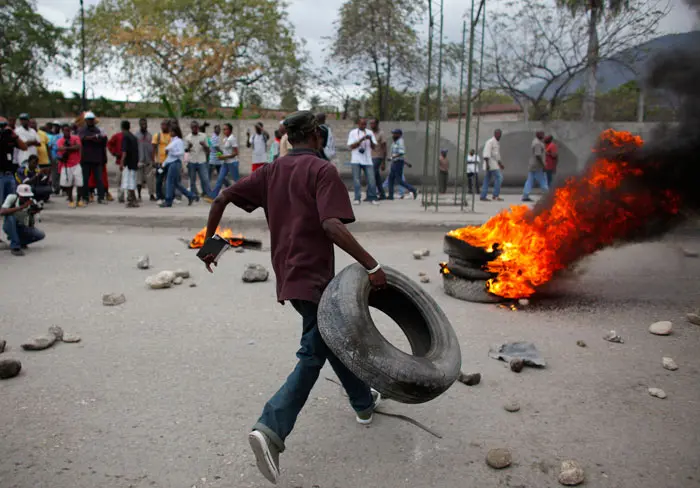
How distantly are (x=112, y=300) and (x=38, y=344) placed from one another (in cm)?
139

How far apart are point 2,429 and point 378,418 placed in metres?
2.09

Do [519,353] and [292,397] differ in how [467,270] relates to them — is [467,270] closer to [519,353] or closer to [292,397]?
[519,353]

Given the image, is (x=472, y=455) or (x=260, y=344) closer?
(x=472, y=455)

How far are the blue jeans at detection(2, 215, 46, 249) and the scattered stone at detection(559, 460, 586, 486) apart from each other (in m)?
8.22

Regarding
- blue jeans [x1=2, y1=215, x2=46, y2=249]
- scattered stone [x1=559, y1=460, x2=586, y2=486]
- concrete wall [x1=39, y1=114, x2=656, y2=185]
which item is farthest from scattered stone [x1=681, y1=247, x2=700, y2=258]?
concrete wall [x1=39, y1=114, x2=656, y2=185]

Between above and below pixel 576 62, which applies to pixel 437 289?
below

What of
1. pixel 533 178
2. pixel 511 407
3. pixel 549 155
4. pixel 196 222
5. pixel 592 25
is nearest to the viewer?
pixel 511 407

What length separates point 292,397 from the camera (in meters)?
2.88

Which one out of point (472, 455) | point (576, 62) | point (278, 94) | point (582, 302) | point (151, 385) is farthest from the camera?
point (278, 94)

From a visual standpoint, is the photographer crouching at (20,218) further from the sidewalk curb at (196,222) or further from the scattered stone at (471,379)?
the scattered stone at (471,379)

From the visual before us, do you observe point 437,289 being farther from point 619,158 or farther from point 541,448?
point 541,448

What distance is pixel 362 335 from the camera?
110 inches

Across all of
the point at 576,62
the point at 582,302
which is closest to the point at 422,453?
the point at 582,302

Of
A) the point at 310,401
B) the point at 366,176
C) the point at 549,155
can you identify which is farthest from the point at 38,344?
the point at 549,155
